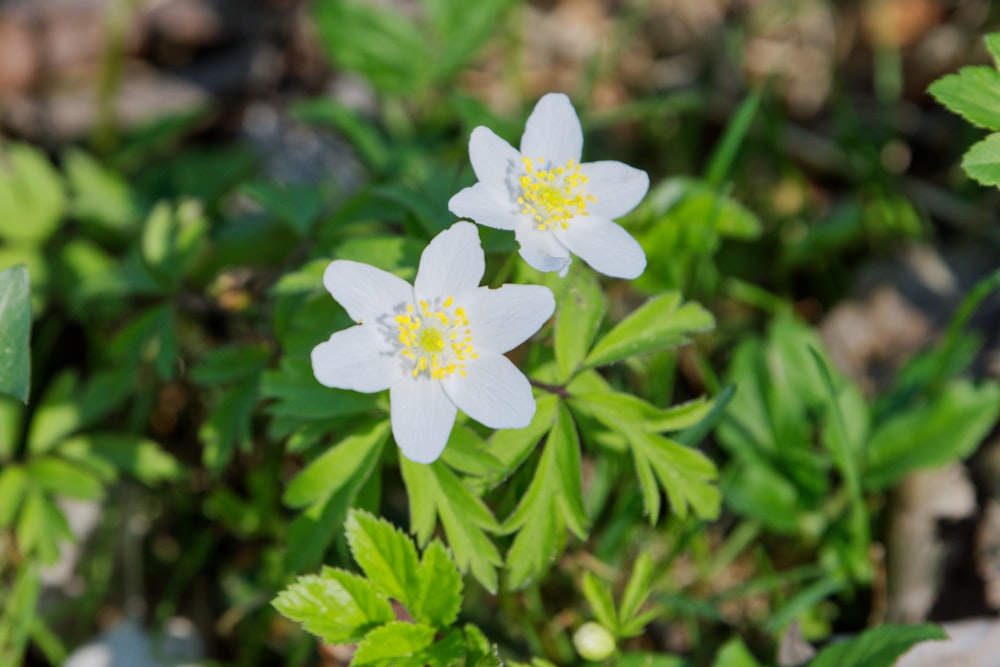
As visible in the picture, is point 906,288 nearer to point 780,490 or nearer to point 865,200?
point 865,200

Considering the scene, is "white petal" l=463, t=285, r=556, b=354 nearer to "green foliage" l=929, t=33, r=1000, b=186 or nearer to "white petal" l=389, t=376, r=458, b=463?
"white petal" l=389, t=376, r=458, b=463

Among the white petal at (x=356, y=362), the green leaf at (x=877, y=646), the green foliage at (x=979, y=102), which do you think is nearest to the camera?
the white petal at (x=356, y=362)

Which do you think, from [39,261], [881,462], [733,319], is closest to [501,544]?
[881,462]

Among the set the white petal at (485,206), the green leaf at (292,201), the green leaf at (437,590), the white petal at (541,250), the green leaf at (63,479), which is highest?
the white petal at (485,206)

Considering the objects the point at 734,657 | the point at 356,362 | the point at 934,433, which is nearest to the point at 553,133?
the point at 356,362

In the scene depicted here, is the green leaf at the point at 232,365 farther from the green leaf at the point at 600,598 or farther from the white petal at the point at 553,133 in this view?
the green leaf at the point at 600,598

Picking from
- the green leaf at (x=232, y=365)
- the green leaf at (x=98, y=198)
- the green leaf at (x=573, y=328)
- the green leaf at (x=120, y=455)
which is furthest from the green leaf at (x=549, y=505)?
the green leaf at (x=98, y=198)
